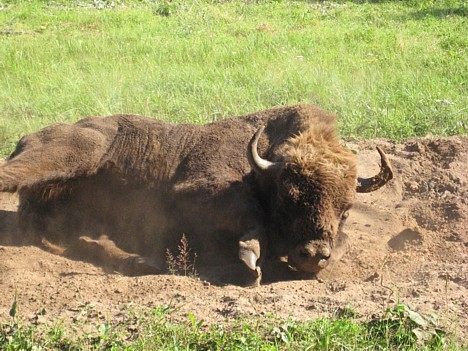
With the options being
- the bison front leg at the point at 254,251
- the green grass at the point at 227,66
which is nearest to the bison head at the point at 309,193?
the bison front leg at the point at 254,251

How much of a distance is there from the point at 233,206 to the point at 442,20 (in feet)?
39.7

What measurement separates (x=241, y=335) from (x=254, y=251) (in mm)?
1311

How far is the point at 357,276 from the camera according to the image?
5.64 metres

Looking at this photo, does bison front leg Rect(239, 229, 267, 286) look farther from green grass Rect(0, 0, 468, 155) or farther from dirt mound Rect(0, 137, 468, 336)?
green grass Rect(0, 0, 468, 155)

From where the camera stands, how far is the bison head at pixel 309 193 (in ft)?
17.4

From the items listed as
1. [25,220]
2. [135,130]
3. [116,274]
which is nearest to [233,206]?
[116,274]

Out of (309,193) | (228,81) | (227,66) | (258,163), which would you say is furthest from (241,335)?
(227,66)

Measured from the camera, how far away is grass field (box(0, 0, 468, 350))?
4.05 metres

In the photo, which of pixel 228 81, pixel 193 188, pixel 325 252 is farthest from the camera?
pixel 228 81

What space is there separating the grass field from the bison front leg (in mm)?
971

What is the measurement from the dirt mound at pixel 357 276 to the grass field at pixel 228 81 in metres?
0.33

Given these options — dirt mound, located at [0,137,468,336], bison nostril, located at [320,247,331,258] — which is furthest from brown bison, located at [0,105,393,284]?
dirt mound, located at [0,137,468,336]

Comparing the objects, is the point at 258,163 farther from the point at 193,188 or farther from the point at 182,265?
the point at 182,265

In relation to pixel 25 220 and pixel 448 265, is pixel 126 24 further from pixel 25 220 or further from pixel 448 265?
pixel 448 265
